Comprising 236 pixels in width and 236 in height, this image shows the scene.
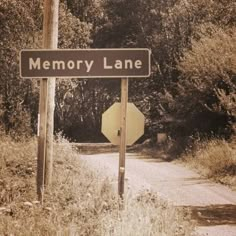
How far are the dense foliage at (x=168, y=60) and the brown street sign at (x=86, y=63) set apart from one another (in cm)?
A: 977

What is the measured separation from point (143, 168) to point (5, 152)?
6769 millimetres

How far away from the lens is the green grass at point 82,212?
756 centimetres

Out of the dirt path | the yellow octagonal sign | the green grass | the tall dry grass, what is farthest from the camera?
the tall dry grass

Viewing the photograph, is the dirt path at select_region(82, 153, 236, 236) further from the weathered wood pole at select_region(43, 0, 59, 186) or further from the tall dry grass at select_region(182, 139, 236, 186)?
the weathered wood pole at select_region(43, 0, 59, 186)

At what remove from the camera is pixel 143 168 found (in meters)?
20.5

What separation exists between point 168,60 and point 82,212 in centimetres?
2264

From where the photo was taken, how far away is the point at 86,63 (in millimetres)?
8992

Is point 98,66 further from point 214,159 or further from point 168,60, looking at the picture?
point 168,60

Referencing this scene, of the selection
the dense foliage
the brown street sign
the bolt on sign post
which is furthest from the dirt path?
the dense foliage

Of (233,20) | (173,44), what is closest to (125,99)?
(233,20)

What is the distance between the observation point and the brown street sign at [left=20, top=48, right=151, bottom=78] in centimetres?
877

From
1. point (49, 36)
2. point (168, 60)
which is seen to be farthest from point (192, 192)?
point (168, 60)

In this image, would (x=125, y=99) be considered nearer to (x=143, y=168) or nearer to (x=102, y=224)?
(x=102, y=224)

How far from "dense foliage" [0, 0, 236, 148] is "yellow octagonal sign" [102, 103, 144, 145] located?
9.78m
